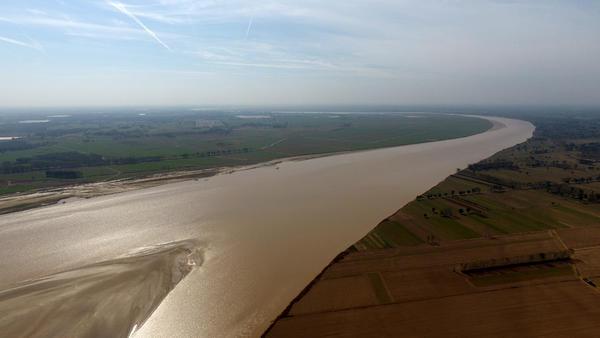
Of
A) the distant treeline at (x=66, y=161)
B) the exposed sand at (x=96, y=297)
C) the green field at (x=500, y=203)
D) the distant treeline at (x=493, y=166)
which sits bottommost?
the exposed sand at (x=96, y=297)

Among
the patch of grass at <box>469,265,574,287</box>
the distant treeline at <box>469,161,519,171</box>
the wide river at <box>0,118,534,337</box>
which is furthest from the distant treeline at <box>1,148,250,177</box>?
the patch of grass at <box>469,265,574,287</box>

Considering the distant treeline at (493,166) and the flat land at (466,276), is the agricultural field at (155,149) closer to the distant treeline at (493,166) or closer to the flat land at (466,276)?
the distant treeline at (493,166)

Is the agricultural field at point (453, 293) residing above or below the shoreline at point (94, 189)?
below

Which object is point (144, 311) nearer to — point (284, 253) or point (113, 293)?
point (113, 293)

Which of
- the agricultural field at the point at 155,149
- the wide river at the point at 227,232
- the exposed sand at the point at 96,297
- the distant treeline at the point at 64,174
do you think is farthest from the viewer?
the agricultural field at the point at 155,149

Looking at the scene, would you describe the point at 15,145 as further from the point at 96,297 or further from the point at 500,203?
the point at 500,203

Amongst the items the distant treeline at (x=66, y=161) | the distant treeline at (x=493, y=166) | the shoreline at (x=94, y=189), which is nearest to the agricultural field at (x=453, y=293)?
the distant treeline at (x=493, y=166)

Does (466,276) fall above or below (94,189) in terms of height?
below

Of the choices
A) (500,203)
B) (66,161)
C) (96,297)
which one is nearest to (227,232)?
(96,297)

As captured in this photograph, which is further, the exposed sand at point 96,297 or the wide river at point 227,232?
the wide river at point 227,232
